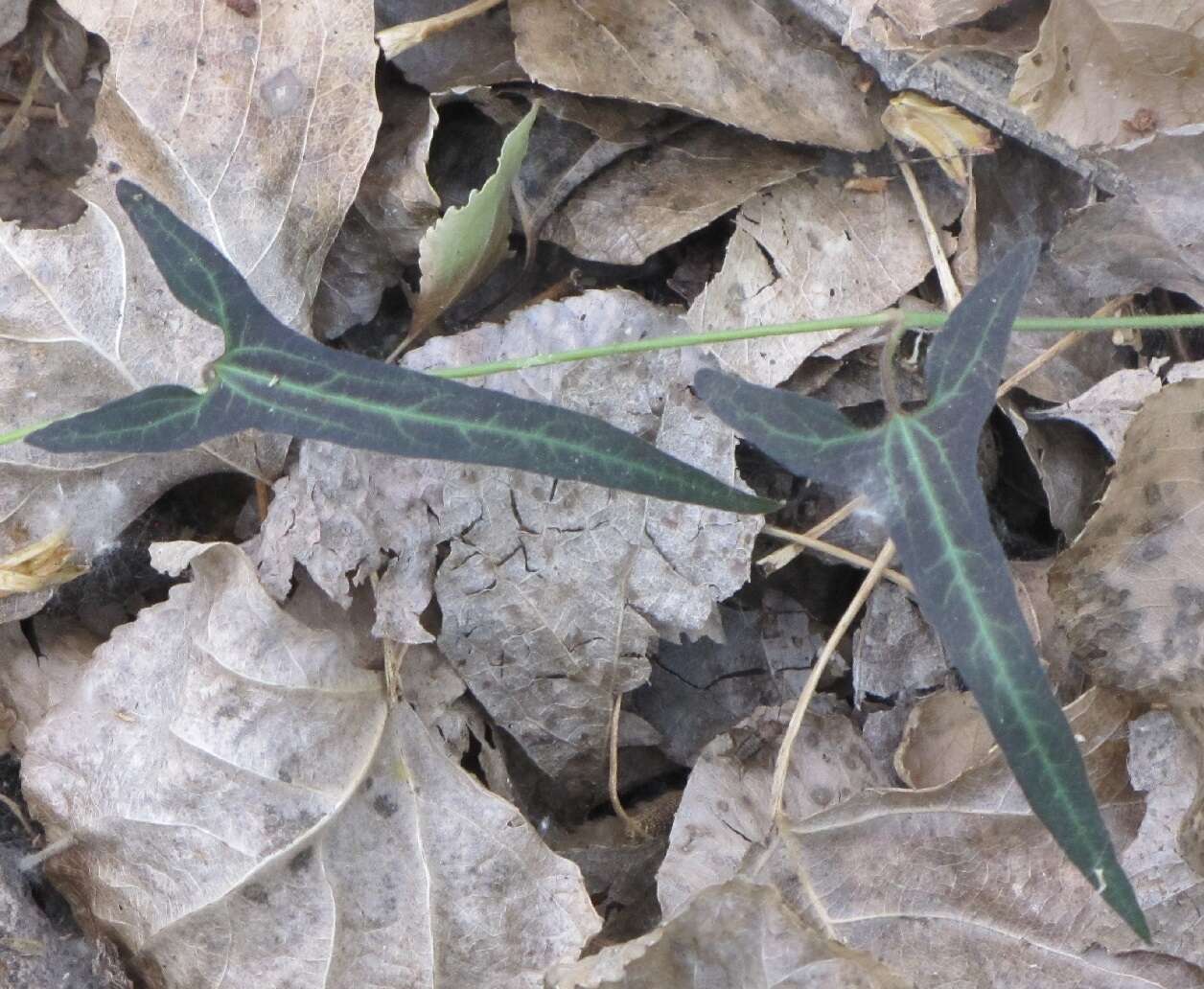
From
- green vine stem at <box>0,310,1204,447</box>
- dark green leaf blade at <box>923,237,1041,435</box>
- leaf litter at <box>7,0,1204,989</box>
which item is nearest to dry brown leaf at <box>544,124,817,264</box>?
leaf litter at <box>7,0,1204,989</box>

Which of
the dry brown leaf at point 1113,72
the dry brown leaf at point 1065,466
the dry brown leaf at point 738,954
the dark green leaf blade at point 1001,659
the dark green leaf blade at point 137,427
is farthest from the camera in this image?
the dry brown leaf at point 1065,466

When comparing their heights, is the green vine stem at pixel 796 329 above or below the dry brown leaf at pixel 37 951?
above

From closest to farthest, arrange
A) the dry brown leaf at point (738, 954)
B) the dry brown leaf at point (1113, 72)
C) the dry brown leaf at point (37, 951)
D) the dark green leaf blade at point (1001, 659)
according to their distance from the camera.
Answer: the dark green leaf blade at point (1001, 659) < the dry brown leaf at point (738, 954) < the dry brown leaf at point (37, 951) < the dry brown leaf at point (1113, 72)

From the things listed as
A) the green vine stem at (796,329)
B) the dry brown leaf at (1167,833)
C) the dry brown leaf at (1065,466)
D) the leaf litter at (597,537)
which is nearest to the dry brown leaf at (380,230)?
the leaf litter at (597,537)

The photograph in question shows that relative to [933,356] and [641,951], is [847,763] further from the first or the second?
[933,356]

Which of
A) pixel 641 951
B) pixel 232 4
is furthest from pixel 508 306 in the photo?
pixel 641 951

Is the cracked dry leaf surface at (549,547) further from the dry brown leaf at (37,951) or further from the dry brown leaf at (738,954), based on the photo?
the dry brown leaf at (37,951)
